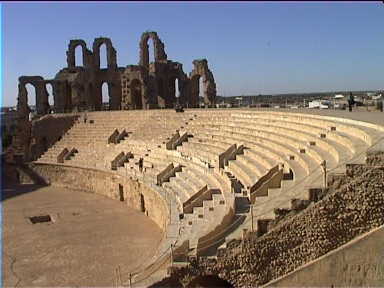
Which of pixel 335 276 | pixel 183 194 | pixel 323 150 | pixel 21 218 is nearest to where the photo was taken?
pixel 335 276

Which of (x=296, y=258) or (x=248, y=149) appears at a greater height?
(x=248, y=149)

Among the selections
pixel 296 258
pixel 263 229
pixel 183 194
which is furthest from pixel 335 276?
pixel 183 194

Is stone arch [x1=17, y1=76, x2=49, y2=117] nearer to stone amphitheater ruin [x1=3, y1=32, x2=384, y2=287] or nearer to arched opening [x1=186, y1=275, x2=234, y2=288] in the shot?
stone amphitheater ruin [x1=3, y1=32, x2=384, y2=287]

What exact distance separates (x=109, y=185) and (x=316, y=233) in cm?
1529

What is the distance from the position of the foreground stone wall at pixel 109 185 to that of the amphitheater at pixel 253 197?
0.05m

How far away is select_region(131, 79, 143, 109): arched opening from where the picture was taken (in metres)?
34.1

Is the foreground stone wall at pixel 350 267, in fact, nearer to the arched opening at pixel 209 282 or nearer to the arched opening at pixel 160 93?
the arched opening at pixel 209 282

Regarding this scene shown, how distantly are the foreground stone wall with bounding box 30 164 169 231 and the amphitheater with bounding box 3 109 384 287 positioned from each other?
0.05m

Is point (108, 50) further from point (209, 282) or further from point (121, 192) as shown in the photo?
point (209, 282)

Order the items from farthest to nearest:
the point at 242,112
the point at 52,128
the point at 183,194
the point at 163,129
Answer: the point at 52,128 < the point at 163,129 < the point at 242,112 < the point at 183,194

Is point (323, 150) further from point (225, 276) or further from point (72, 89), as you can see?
point (72, 89)

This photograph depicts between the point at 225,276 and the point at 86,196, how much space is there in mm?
15543

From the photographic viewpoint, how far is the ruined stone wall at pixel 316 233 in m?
7.60

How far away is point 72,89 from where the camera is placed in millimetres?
34812
